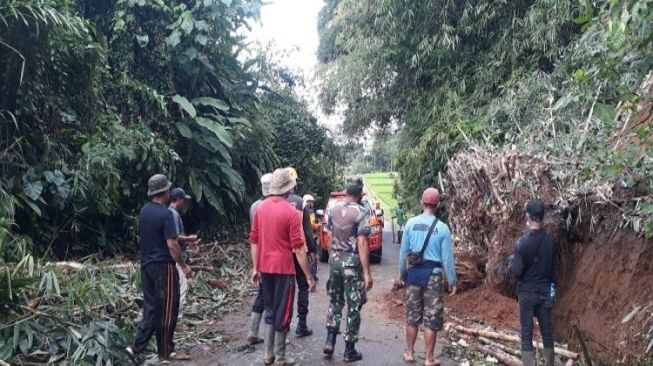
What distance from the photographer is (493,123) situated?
484 inches

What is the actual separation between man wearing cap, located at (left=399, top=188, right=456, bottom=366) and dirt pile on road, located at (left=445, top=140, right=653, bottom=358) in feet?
4.56

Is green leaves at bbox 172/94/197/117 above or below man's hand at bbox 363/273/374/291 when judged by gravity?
above

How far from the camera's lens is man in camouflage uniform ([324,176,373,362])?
19.2 feet

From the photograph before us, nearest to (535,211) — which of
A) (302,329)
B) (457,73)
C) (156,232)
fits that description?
(302,329)

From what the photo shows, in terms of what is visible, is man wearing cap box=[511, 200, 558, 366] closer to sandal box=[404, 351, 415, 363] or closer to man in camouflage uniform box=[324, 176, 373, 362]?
sandal box=[404, 351, 415, 363]

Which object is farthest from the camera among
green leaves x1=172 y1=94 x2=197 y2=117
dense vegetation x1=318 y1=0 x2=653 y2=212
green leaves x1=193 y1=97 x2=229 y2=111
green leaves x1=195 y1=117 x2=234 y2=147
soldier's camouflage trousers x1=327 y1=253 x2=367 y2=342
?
green leaves x1=193 y1=97 x2=229 y2=111

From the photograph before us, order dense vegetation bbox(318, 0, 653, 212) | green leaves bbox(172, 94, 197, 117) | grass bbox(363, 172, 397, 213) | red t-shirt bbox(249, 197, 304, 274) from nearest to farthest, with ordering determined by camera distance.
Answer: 1. red t-shirt bbox(249, 197, 304, 274)
2. dense vegetation bbox(318, 0, 653, 212)
3. green leaves bbox(172, 94, 197, 117)
4. grass bbox(363, 172, 397, 213)

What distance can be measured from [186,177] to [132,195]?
1.67 m

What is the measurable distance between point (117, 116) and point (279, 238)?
6275mm

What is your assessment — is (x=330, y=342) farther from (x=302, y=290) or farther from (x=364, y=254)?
(x=364, y=254)

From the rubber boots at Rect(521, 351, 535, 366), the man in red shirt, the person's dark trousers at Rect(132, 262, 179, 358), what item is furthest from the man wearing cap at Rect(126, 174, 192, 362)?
the rubber boots at Rect(521, 351, 535, 366)

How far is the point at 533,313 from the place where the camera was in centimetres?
543

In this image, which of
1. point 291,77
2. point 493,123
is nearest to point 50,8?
point 493,123

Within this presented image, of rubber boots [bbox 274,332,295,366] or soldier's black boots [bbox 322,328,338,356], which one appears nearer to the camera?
rubber boots [bbox 274,332,295,366]
